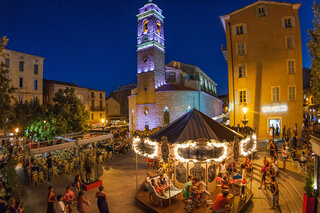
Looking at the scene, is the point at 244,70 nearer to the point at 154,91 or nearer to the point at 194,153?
the point at 154,91

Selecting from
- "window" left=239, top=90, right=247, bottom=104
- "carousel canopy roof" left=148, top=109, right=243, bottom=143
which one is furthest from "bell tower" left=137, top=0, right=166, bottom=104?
"carousel canopy roof" left=148, top=109, right=243, bottom=143

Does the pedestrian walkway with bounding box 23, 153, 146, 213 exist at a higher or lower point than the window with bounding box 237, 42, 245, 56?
lower

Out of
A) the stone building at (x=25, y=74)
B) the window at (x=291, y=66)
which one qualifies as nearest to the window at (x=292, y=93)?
the window at (x=291, y=66)

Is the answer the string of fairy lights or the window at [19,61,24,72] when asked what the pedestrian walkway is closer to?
the string of fairy lights

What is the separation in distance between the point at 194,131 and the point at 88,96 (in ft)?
108

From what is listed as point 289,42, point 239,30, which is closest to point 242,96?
point 289,42

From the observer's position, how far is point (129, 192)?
29.8ft

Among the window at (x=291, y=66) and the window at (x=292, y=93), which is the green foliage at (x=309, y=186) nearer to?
the window at (x=292, y=93)

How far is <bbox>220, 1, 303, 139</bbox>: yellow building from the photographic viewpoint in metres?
17.9

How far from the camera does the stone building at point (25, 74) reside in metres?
24.9

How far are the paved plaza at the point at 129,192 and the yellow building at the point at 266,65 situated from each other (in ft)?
24.5

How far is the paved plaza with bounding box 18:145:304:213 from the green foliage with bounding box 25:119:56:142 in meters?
8.26

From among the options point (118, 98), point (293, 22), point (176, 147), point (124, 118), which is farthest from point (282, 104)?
point (118, 98)

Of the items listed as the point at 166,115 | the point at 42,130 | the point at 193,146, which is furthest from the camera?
the point at 166,115
